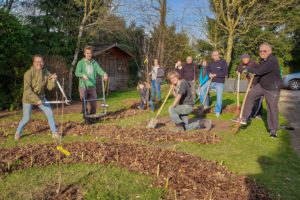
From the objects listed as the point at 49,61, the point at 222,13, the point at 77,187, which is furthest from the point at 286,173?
the point at 222,13

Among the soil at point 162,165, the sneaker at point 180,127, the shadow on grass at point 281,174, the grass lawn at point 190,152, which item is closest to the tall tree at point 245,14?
the sneaker at point 180,127

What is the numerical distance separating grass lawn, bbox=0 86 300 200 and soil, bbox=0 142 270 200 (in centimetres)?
22

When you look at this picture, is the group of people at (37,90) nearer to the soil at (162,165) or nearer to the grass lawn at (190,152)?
the grass lawn at (190,152)

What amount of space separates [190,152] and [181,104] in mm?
2112

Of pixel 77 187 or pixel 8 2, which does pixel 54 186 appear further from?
pixel 8 2

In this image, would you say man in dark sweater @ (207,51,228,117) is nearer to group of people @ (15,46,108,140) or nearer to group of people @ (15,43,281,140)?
group of people @ (15,43,281,140)

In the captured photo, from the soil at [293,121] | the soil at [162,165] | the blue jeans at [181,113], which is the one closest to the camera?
the soil at [162,165]

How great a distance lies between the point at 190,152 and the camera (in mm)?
6840

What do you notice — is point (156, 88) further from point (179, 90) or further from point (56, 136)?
point (56, 136)

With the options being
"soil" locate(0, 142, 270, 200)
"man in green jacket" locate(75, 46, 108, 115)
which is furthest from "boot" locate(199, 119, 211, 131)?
"man in green jacket" locate(75, 46, 108, 115)

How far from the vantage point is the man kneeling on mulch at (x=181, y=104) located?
8367mm

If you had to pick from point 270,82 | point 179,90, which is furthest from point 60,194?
point 270,82

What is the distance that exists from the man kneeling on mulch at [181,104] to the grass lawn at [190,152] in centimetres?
109

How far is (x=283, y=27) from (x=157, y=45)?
11.5 metres
